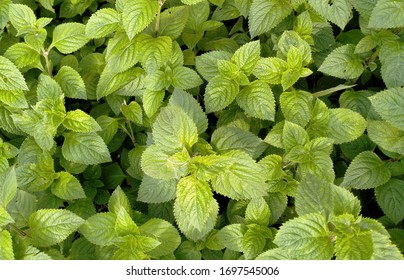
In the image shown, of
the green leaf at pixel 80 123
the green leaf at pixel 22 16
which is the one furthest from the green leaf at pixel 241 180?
the green leaf at pixel 22 16

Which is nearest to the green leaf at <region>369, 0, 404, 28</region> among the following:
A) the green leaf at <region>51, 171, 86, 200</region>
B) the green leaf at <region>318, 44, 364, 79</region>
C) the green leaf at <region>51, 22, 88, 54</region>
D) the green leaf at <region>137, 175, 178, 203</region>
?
the green leaf at <region>318, 44, 364, 79</region>

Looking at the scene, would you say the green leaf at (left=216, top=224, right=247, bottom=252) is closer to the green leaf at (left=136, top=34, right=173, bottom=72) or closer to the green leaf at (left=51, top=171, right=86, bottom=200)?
the green leaf at (left=51, top=171, right=86, bottom=200)

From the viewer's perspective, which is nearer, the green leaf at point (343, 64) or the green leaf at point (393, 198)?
the green leaf at point (393, 198)

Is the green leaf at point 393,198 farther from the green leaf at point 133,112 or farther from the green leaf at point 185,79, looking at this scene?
the green leaf at point 133,112

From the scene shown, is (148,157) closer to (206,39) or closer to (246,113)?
(246,113)

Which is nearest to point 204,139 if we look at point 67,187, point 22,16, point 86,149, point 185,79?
point 185,79

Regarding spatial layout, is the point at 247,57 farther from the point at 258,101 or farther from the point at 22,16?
the point at 22,16

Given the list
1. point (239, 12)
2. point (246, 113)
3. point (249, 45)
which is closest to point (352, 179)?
point (246, 113)
